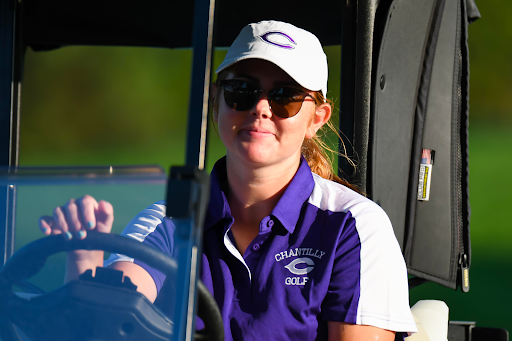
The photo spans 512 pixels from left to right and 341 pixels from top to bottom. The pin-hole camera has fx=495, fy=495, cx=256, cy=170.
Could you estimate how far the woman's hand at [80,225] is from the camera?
834mm

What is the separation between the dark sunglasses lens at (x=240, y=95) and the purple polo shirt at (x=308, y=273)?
290 millimetres

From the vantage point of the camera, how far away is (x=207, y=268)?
1.31 metres

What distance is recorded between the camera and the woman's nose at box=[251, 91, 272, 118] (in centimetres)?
132

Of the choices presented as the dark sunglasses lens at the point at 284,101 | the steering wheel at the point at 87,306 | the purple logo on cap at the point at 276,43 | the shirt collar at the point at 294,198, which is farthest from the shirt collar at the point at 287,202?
the steering wheel at the point at 87,306

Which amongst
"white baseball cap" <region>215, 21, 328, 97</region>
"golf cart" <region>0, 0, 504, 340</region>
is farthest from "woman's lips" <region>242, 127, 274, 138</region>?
"golf cart" <region>0, 0, 504, 340</region>

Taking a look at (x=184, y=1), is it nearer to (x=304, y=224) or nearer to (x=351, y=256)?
(x=304, y=224)

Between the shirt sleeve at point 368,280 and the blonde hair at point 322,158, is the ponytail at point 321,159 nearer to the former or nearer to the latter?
the blonde hair at point 322,158

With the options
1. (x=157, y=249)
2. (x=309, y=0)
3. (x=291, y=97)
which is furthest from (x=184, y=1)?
(x=157, y=249)

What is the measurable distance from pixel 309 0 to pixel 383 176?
2.35ft

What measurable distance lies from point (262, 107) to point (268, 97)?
0.11 feet

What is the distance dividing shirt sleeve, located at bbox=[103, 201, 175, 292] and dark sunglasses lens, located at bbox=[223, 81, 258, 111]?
1.68ft

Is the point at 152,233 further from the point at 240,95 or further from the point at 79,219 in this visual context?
the point at 240,95

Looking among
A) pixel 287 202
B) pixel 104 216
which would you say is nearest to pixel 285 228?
pixel 287 202

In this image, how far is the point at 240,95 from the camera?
1341mm
